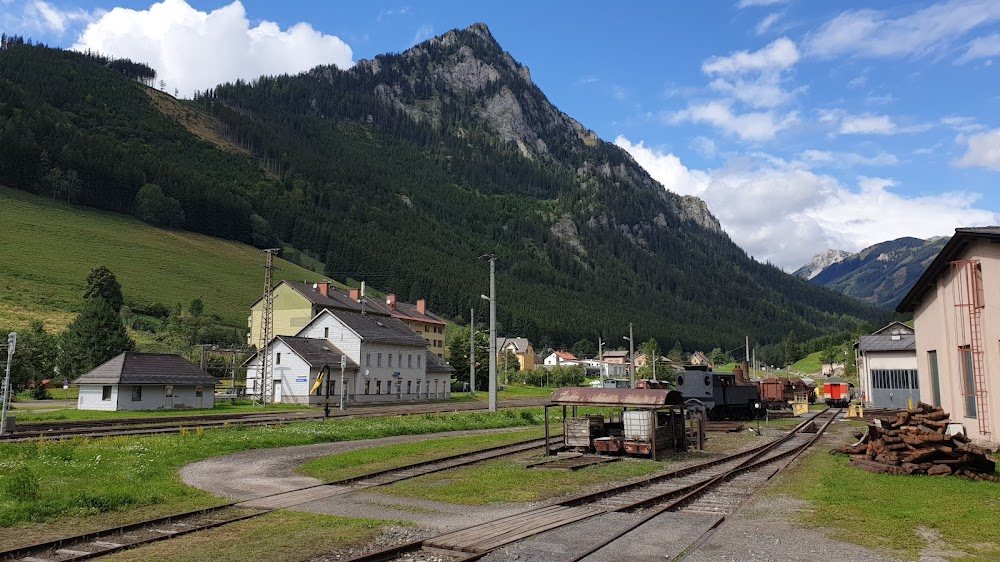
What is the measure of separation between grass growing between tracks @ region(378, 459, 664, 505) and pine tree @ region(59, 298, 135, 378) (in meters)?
54.7

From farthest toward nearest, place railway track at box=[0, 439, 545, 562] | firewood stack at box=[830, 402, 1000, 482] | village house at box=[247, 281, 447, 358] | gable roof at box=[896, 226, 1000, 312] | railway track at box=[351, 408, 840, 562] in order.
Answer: village house at box=[247, 281, 447, 358], gable roof at box=[896, 226, 1000, 312], firewood stack at box=[830, 402, 1000, 482], railway track at box=[351, 408, 840, 562], railway track at box=[0, 439, 545, 562]

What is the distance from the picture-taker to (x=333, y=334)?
2645 inches

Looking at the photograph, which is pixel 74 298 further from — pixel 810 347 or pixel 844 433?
pixel 810 347

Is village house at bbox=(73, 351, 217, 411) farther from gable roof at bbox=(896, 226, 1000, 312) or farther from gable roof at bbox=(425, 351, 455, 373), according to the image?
gable roof at bbox=(896, 226, 1000, 312)

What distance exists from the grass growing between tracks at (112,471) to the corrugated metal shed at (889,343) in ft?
123

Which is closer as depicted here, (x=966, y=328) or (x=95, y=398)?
(x=966, y=328)

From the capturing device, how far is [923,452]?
18.5 meters

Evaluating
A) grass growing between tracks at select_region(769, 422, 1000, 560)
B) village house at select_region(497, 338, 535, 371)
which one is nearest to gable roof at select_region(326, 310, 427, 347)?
grass growing between tracks at select_region(769, 422, 1000, 560)

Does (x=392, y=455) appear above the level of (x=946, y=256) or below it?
below

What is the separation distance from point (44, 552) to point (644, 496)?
11785 millimetres

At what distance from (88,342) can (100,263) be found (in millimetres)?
53660

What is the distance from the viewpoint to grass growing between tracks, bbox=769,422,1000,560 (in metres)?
11.1

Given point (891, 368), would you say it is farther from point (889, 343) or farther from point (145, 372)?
point (145, 372)

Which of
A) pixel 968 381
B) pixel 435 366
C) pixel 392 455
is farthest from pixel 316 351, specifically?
pixel 968 381
